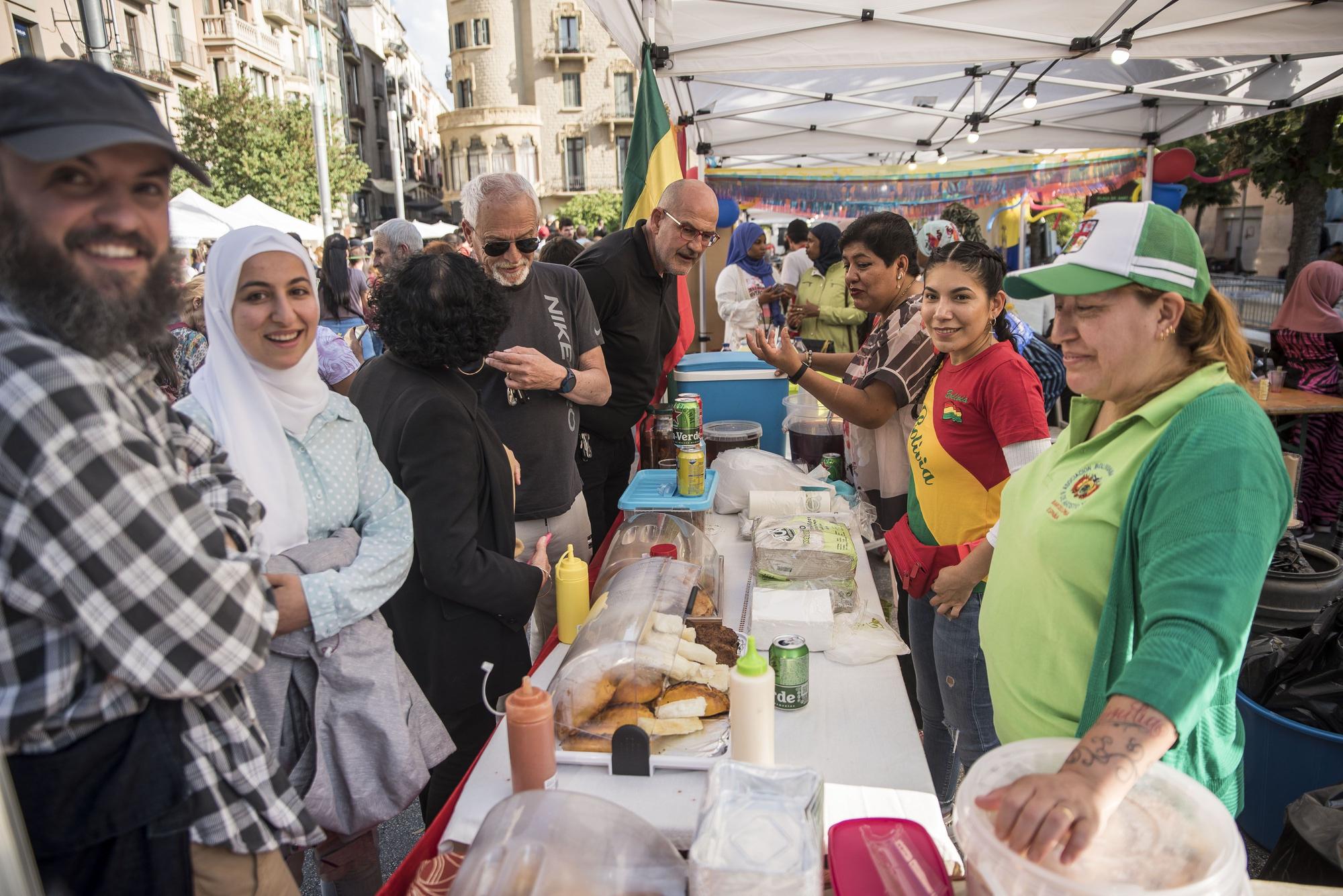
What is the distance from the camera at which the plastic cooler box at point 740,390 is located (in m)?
4.18

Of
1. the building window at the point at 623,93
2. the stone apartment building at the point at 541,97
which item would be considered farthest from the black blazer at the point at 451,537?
the building window at the point at 623,93

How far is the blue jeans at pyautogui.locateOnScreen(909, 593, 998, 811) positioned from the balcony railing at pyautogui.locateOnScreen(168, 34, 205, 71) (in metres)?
31.6

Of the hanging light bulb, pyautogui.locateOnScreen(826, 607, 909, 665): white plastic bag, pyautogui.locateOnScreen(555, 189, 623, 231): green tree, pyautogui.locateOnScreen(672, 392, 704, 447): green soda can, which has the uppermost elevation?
pyautogui.locateOnScreen(555, 189, 623, 231): green tree

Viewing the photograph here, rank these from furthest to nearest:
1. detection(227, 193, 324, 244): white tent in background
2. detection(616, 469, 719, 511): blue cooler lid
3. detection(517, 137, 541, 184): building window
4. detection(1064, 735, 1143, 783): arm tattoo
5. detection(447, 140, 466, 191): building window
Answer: detection(447, 140, 466, 191): building window
detection(517, 137, 541, 184): building window
detection(227, 193, 324, 244): white tent in background
detection(616, 469, 719, 511): blue cooler lid
detection(1064, 735, 1143, 783): arm tattoo

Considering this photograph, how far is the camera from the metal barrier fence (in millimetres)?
12867

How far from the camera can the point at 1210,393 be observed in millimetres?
1257

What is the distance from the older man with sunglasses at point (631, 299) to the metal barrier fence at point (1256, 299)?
12.0 meters

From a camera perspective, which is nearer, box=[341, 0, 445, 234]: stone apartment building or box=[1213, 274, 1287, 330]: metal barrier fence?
box=[1213, 274, 1287, 330]: metal barrier fence

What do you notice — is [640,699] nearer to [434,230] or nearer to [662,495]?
[662,495]

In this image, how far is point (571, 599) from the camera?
2.26 meters

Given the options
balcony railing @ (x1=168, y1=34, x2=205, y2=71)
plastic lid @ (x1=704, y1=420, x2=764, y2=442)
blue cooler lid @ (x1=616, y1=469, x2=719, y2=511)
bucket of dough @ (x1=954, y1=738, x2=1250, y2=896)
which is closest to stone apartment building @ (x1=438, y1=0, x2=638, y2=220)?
balcony railing @ (x1=168, y1=34, x2=205, y2=71)

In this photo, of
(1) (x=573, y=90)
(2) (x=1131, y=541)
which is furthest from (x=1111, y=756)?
(1) (x=573, y=90)

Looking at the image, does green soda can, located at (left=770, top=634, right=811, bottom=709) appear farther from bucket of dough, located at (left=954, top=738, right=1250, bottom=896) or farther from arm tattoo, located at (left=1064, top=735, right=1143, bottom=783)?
arm tattoo, located at (left=1064, top=735, right=1143, bottom=783)

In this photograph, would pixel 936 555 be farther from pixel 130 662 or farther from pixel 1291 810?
pixel 130 662
